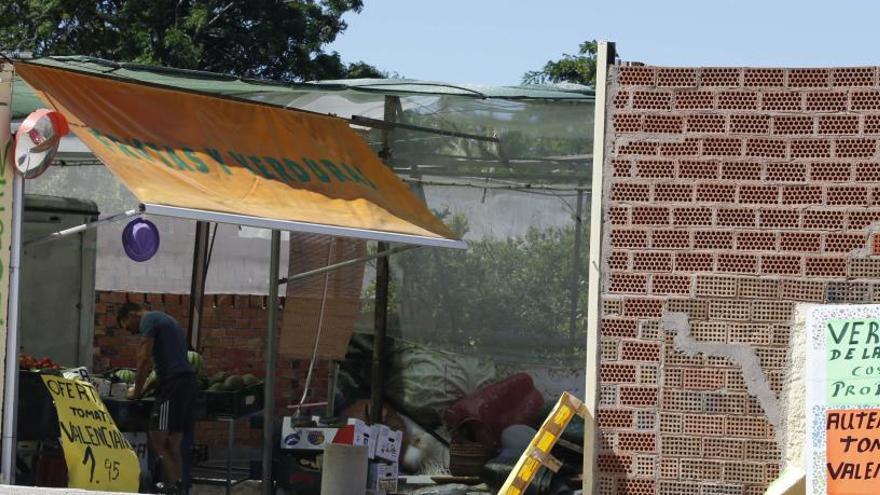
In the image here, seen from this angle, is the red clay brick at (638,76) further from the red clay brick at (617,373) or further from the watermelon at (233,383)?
the watermelon at (233,383)

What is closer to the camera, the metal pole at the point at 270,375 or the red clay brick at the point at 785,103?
the red clay brick at the point at 785,103

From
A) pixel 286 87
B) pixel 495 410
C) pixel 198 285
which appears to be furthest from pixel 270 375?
pixel 198 285

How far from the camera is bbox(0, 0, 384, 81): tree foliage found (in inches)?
1113

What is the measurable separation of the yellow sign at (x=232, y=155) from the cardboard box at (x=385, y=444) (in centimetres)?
199

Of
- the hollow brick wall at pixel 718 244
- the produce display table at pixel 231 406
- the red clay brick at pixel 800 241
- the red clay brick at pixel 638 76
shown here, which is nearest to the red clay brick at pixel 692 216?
the hollow brick wall at pixel 718 244

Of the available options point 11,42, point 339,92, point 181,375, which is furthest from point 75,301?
point 11,42

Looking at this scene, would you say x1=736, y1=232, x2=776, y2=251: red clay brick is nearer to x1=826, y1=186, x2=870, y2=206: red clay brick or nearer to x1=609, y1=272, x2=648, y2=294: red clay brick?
x1=826, y1=186, x2=870, y2=206: red clay brick

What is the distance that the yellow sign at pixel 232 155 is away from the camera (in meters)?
10.2

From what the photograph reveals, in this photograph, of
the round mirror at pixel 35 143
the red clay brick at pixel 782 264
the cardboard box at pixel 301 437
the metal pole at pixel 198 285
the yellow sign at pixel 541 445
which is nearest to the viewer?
the red clay brick at pixel 782 264

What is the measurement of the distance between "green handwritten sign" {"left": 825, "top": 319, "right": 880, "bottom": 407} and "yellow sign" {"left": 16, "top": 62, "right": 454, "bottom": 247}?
3869 mm

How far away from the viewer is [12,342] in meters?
9.51

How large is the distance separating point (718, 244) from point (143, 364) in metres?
5.41

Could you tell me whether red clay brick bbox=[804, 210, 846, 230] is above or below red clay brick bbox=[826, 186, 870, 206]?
below

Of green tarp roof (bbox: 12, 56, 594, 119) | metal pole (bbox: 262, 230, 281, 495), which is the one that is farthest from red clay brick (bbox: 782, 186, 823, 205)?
metal pole (bbox: 262, 230, 281, 495)
